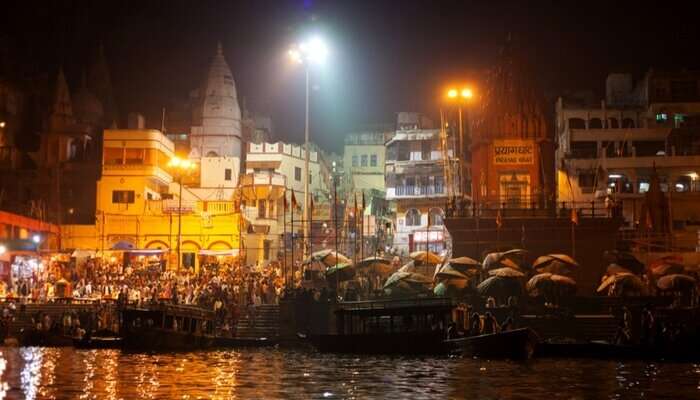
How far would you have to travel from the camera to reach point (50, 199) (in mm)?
58000

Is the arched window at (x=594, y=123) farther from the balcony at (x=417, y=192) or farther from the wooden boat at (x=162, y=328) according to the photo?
the wooden boat at (x=162, y=328)

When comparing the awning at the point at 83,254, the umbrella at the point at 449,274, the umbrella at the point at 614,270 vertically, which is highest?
the awning at the point at 83,254

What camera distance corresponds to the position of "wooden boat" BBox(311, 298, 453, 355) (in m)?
30.5

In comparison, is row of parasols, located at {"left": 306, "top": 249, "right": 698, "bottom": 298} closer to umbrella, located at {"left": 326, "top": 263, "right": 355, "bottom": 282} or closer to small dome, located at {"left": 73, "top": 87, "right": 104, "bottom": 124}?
umbrella, located at {"left": 326, "top": 263, "right": 355, "bottom": 282}

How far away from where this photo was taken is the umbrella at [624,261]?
38.8 m

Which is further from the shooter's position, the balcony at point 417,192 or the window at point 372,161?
the window at point 372,161

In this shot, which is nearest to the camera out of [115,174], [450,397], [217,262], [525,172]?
[450,397]

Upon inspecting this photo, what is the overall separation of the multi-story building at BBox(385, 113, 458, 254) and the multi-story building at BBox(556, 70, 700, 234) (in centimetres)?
848

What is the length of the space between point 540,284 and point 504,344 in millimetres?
5241

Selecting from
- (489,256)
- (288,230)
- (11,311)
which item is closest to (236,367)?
(489,256)

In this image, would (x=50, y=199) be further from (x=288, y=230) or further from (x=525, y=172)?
(x=525, y=172)

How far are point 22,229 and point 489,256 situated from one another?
29189 millimetres

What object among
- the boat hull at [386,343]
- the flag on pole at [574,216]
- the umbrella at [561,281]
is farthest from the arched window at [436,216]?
the boat hull at [386,343]

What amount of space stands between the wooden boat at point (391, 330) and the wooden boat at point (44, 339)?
38.7ft
